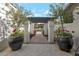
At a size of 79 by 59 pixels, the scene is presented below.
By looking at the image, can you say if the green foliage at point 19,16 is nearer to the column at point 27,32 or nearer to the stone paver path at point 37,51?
the column at point 27,32

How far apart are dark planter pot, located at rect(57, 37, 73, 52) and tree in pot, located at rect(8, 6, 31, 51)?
58 centimetres

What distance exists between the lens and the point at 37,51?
78.1 inches

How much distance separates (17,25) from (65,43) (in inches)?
30.5

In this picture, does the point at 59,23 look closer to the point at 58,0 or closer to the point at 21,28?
the point at 58,0

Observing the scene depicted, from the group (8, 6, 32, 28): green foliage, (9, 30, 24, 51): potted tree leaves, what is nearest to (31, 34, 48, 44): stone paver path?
(9, 30, 24, 51): potted tree leaves

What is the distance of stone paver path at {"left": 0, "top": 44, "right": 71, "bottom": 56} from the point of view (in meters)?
1.96

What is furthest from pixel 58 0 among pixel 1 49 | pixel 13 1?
pixel 1 49

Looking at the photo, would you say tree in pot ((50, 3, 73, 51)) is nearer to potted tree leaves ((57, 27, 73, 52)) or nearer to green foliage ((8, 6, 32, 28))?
potted tree leaves ((57, 27, 73, 52))

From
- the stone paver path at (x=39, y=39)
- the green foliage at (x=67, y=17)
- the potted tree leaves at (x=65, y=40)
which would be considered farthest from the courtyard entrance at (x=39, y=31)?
the green foliage at (x=67, y=17)

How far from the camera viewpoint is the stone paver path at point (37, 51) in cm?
196

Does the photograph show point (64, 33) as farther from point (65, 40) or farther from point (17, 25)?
point (17, 25)

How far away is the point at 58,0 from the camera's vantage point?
1999mm

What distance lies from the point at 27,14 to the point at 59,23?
50 centimetres

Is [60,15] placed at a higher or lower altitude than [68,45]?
higher
